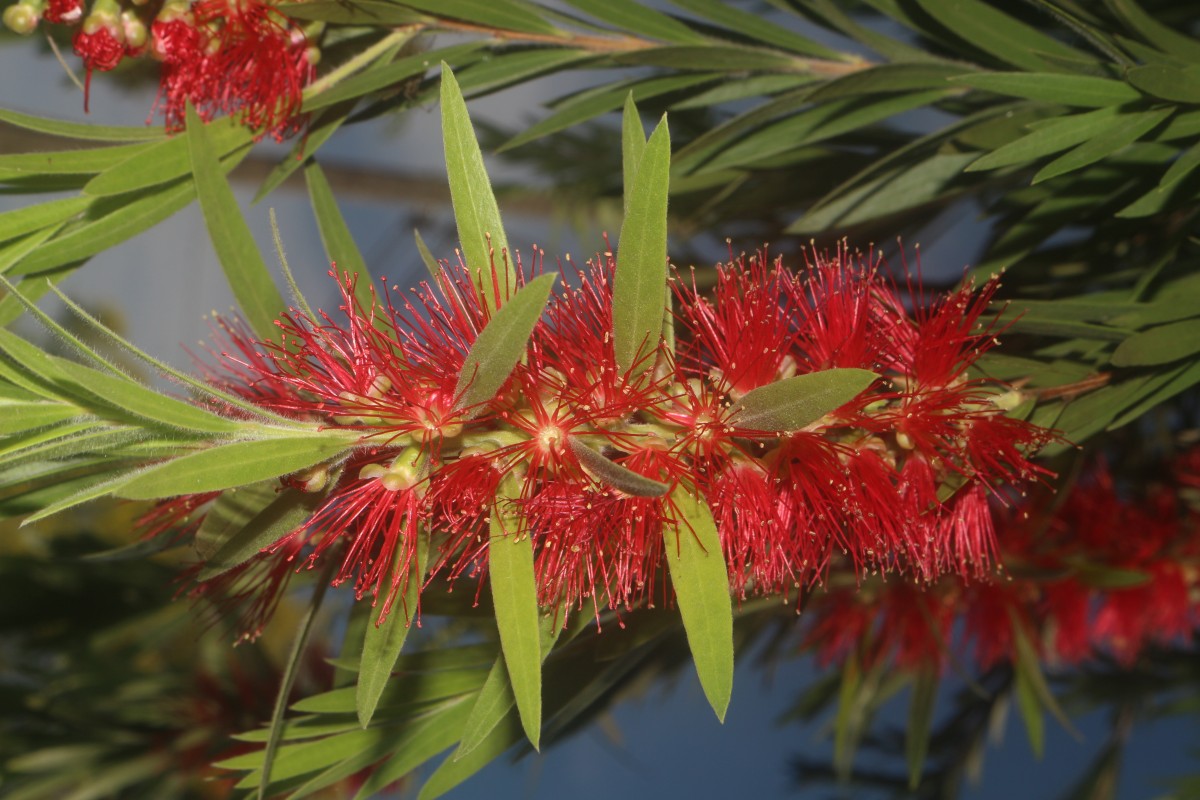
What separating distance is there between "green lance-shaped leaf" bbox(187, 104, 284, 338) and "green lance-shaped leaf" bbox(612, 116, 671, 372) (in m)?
0.16

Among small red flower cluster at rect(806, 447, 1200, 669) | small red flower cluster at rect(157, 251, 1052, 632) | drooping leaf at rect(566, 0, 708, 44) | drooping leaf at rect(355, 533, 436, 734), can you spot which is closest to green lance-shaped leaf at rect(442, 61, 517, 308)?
small red flower cluster at rect(157, 251, 1052, 632)

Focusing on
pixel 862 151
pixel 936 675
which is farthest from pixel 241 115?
pixel 936 675

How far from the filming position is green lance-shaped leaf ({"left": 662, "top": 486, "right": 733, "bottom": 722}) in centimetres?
37

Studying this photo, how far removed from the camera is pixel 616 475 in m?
0.33

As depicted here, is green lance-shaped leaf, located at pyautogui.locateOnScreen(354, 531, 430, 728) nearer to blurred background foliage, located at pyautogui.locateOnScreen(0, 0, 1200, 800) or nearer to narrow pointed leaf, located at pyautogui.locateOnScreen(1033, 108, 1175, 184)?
blurred background foliage, located at pyautogui.locateOnScreen(0, 0, 1200, 800)

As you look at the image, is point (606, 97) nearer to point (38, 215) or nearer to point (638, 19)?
point (638, 19)

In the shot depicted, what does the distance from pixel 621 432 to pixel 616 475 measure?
2.5 inches

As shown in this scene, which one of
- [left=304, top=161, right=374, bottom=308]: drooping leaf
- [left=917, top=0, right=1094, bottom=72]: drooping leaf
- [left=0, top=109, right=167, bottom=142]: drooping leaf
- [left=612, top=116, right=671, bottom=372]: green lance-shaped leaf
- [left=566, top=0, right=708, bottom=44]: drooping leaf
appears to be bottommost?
[left=612, top=116, right=671, bottom=372]: green lance-shaped leaf

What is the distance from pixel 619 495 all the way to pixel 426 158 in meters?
1.88

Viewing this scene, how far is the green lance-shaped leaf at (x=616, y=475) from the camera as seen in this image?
323mm

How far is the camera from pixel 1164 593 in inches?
33.0

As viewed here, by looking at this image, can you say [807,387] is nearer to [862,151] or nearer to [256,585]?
[256,585]

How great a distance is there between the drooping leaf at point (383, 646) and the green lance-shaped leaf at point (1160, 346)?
33 centimetres

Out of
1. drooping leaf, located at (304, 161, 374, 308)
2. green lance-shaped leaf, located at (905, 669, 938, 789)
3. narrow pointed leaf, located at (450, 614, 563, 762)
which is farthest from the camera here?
green lance-shaped leaf, located at (905, 669, 938, 789)
